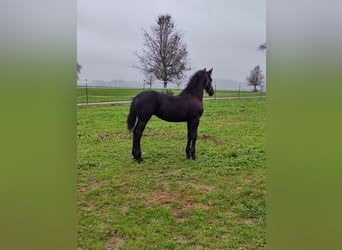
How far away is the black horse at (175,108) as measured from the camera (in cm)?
142

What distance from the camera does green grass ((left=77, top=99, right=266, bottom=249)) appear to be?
4.08 feet

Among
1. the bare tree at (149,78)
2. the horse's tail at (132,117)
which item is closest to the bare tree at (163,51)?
the bare tree at (149,78)

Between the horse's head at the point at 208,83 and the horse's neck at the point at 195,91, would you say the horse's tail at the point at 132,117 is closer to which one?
the horse's neck at the point at 195,91

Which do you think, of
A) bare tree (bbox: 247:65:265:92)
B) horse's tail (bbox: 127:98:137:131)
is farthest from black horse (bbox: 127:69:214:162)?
bare tree (bbox: 247:65:265:92)

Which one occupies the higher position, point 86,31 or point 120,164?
point 86,31

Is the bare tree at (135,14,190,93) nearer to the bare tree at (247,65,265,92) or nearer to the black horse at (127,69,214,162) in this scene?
the black horse at (127,69,214,162)

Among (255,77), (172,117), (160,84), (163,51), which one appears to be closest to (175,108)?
(172,117)

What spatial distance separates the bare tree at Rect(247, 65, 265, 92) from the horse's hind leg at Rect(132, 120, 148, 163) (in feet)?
1.76

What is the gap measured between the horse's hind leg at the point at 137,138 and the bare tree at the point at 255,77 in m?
0.54

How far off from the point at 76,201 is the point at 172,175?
1.44 feet

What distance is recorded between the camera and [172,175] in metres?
1.40
